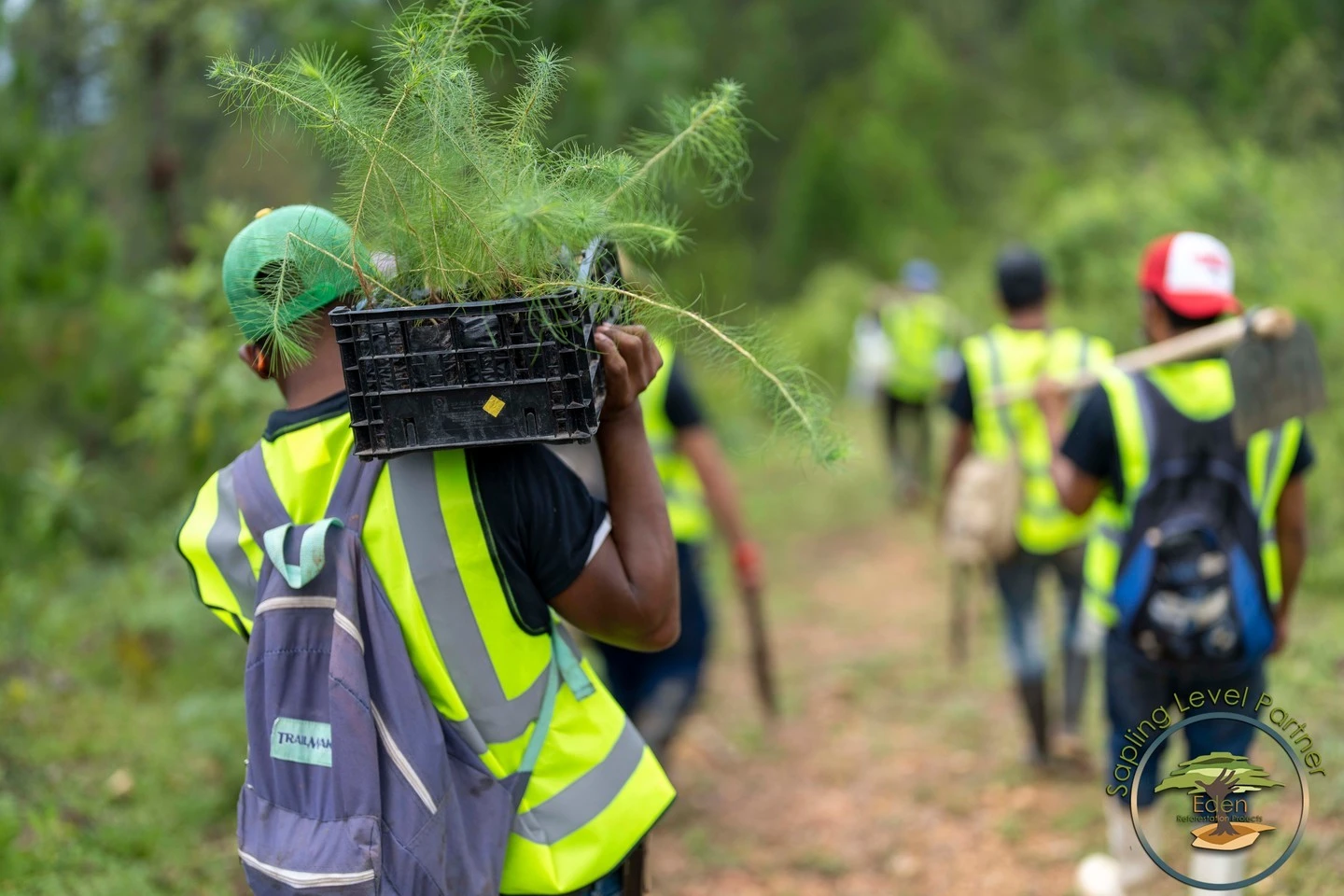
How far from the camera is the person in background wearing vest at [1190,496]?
10.1ft

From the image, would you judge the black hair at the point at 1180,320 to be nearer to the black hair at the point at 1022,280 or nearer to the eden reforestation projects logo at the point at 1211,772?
the eden reforestation projects logo at the point at 1211,772

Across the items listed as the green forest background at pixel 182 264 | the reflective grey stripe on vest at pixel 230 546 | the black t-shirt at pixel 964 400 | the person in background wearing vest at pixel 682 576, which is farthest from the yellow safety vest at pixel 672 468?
the reflective grey stripe on vest at pixel 230 546

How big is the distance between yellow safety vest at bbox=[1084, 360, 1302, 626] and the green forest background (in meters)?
1.13

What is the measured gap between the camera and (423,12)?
193cm

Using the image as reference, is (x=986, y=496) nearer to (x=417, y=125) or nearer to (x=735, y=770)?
(x=735, y=770)

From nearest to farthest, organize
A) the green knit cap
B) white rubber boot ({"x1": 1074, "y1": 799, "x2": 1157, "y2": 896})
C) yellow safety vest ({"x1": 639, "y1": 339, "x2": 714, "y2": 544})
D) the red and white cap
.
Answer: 1. the green knit cap
2. the red and white cap
3. white rubber boot ({"x1": 1074, "y1": 799, "x2": 1157, "y2": 896})
4. yellow safety vest ({"x1": 639, "y1": 339, "x2": 714, "y2": 544})

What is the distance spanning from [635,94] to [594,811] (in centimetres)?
763

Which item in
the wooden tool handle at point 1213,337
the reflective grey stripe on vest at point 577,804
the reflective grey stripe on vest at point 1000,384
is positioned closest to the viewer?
the reflective grey stripe on vest at point 577,804

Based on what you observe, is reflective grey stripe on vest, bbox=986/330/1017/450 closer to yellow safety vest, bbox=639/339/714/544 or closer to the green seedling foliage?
yellow safety vest, bbox=639/339/714/544

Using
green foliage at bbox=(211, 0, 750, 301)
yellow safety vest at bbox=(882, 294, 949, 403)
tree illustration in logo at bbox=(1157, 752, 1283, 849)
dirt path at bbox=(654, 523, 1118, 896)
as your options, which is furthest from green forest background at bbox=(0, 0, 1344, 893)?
dirt path at bbox=(654, 523, 1118, 896)

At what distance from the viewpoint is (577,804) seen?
209 cm

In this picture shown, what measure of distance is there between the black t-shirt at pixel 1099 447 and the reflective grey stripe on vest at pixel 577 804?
1.73m

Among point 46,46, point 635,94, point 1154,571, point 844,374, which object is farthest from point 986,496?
point 844,374

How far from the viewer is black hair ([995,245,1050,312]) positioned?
4926 mm
